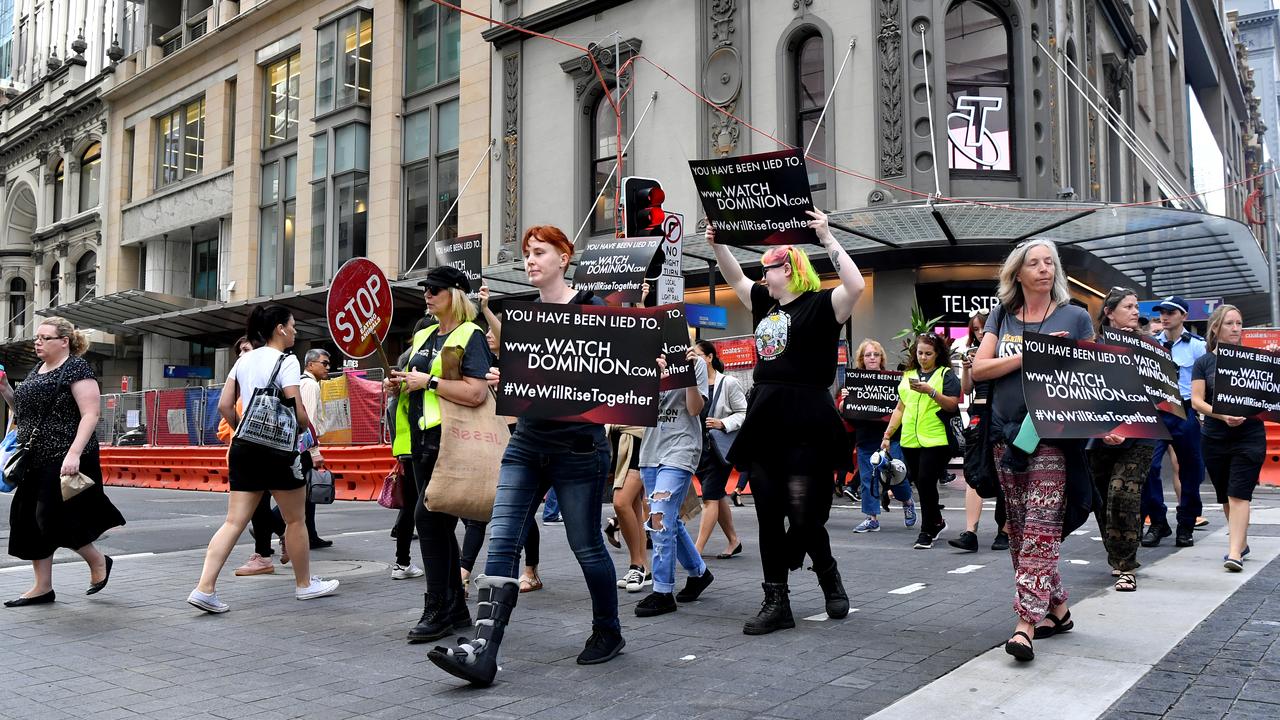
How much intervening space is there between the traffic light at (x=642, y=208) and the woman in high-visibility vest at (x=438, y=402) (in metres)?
5.80

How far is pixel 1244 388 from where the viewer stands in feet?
23.4

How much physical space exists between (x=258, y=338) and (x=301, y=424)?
609 millimetres

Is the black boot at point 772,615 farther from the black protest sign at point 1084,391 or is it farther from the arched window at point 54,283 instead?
the arched window at point 54,283

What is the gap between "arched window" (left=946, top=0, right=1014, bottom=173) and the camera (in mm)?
20031

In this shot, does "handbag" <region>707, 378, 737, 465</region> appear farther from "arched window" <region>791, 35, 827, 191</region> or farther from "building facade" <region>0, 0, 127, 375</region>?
"building facade" <region>0, 0, 127, 375</region>

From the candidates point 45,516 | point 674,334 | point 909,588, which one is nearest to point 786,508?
point 674,334

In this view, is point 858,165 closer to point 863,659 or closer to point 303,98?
point 863,659

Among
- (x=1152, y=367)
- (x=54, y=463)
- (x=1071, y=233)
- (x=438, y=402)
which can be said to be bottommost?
(x=54, y=463)

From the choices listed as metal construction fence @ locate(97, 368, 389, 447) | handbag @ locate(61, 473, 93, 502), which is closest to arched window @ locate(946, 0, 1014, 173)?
metal construction fence @ locate(97, 368, 389, 447)

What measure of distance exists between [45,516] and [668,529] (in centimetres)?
389

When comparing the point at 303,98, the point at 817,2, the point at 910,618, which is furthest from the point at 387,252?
the point at 910,618

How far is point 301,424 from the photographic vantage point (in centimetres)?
650

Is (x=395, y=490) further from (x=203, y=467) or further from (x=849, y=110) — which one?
(x=203, y=467)

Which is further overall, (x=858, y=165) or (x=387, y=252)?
(x=387, y=252)
